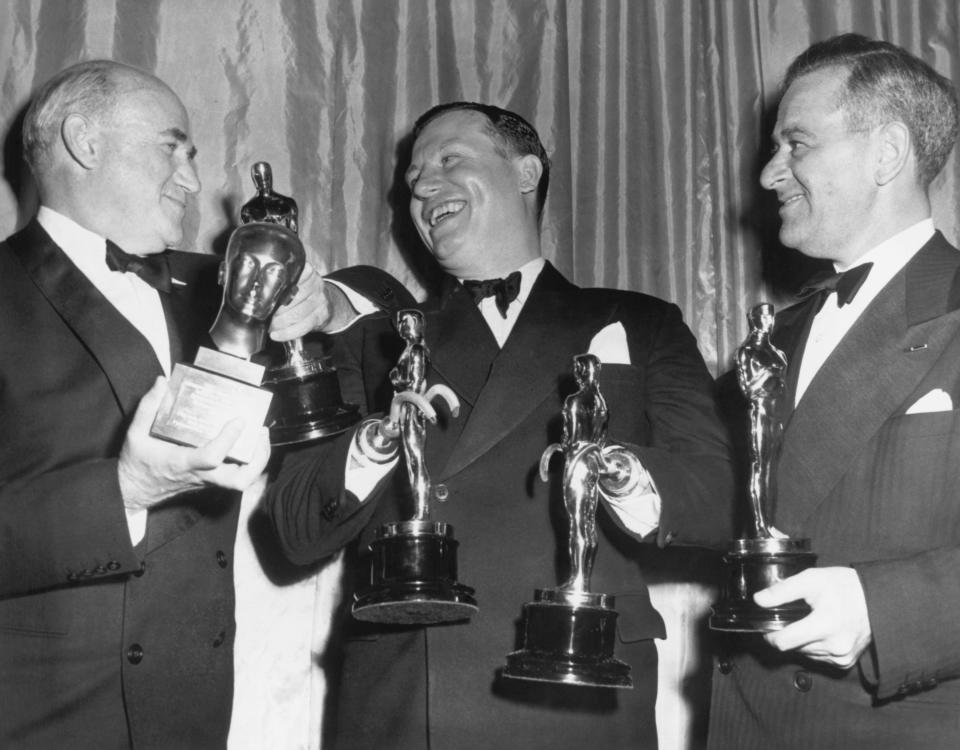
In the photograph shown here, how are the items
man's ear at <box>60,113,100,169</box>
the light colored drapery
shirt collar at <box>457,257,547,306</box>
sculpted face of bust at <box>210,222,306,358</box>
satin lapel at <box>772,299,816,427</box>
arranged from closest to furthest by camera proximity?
sculpted face of bust at <box>210,222,306,358</box>
satin lapel at <box>772,299,816,427</box>
man's ear at <box>60,113,100,169</box>
shirt collar at <box>457,257,547,306</box>
the light colored drapery

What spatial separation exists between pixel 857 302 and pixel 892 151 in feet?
0.96

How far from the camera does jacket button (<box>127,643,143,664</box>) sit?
172 cm

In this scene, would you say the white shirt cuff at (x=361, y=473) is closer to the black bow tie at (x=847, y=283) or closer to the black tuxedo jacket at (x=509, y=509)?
the black tuxedo jacket at (x=509, y=509)

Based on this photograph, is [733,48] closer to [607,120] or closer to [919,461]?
[607,120]

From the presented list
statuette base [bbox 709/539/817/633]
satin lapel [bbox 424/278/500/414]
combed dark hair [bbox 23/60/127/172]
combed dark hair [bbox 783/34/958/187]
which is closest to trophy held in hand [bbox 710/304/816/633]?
statuette base [bbox 709/539/817/633]

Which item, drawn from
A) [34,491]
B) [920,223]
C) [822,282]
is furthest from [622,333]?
[34,491]

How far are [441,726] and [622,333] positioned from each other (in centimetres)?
70

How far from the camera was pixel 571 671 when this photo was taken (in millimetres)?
1450

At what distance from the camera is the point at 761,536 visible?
150 centimetres

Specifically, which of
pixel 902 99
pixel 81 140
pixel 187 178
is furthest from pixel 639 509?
pixel 81 140

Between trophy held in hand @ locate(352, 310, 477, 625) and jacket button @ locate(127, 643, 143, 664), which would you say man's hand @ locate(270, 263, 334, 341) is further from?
jacket button @ locate(127, 643, 143, 664)

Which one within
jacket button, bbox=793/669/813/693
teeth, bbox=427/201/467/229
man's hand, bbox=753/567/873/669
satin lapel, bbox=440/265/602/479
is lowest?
jacket button, bbox=793/669/813/693

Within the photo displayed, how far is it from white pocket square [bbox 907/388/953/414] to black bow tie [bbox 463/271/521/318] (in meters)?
0.70

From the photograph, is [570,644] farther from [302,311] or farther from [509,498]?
[302,311]
